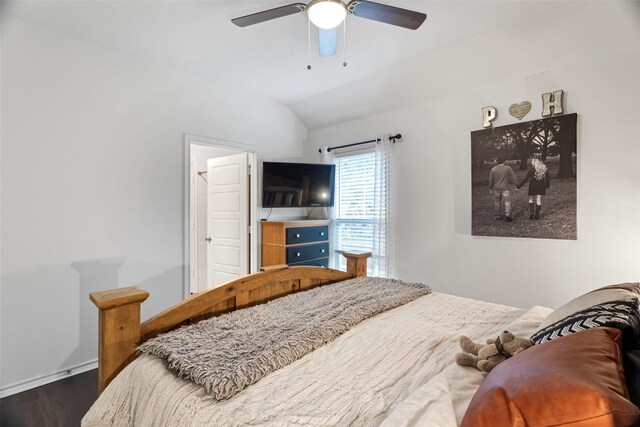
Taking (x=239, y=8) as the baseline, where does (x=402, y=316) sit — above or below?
below

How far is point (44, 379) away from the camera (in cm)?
232

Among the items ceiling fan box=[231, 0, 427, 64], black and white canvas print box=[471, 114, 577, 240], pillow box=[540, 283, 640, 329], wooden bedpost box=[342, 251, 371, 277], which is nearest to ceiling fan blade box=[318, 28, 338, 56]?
ceiling fan box=[231, 0, 427, 64]

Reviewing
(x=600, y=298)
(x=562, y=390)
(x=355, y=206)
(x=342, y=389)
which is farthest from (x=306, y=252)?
(x=562, y=390)

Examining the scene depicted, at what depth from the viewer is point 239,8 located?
2.17 metres

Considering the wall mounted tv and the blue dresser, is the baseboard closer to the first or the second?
the blue dresser

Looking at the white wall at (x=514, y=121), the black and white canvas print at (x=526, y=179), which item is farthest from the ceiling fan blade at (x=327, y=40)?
the black and white canvas print at (x=526, y=179)

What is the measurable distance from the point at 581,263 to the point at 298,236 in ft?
8.64

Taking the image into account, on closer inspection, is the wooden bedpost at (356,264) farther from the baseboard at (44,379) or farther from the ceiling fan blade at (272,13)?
the baseboard at (44,379)

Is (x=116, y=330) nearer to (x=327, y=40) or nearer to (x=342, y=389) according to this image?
(x=342, y=389)

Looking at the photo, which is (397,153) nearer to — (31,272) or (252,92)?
(252,92)

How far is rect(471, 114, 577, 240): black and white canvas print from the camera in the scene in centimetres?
250

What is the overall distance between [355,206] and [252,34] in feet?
7.34

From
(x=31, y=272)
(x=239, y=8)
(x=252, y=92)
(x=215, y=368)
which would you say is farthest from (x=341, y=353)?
(x=252, y=92)

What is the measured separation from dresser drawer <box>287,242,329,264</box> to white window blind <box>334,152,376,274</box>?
22 cm
